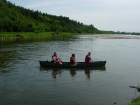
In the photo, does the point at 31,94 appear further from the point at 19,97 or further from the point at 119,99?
the point at 119,99

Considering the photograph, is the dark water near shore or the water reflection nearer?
the dark water near shore

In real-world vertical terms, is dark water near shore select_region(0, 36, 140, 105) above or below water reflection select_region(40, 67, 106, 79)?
below

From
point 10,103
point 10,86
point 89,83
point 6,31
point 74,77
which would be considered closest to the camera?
point 10,103

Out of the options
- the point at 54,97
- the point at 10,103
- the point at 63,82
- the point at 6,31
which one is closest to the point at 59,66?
the point at 63,82

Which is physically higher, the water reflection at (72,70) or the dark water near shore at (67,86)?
the water reflection at (72,70)

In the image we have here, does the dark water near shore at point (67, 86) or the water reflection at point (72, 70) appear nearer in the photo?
the dark water near shore at point (67, 86)

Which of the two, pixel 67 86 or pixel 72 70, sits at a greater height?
pixel 72 70

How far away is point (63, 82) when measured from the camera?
19781 millimetres

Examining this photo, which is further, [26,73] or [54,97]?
[26,73]

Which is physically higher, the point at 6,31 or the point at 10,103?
the point at 6,31

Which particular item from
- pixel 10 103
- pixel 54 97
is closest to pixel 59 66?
pixel 54 97

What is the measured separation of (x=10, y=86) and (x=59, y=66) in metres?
9.21

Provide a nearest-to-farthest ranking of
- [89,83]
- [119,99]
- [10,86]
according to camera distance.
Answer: [119,99]
[10,86]
[89,83]

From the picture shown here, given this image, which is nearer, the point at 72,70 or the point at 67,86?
the point at 67,86
